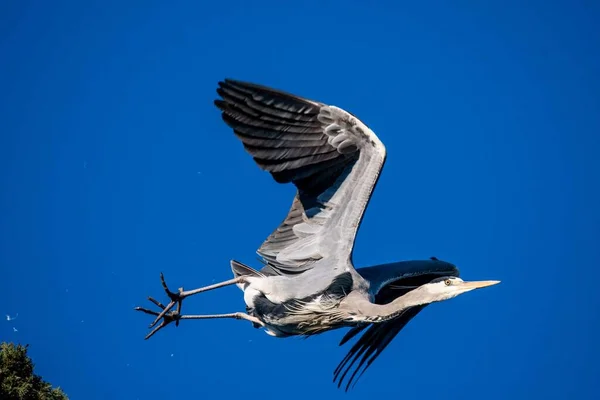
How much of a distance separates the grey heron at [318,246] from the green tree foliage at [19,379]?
3.58 ft

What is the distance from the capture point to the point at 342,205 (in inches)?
349

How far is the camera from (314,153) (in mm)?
8789

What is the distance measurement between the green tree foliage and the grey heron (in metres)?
1.09

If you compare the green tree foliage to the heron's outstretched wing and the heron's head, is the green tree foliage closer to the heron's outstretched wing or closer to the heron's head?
the heron's outstretched wing

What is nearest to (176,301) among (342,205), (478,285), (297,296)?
(297,296)

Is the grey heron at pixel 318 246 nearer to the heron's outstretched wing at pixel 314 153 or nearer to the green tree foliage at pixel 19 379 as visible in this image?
the heron's outstretched wing at pixel 314 153

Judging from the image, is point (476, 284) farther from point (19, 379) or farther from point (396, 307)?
point (19, 379)

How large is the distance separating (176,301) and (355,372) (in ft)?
5.28

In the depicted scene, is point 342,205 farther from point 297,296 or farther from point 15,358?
point 15,358

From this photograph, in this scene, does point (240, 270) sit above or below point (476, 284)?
above

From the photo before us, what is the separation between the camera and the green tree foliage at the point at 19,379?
880 cm

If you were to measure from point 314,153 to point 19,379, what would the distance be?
2.82 metres

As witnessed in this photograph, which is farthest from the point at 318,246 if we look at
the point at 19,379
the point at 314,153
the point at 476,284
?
the point at 19,379

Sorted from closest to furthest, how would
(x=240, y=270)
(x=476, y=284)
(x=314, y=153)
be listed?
(x=476, y=284) < (x=314, y=153) < (x=240, y=270)
